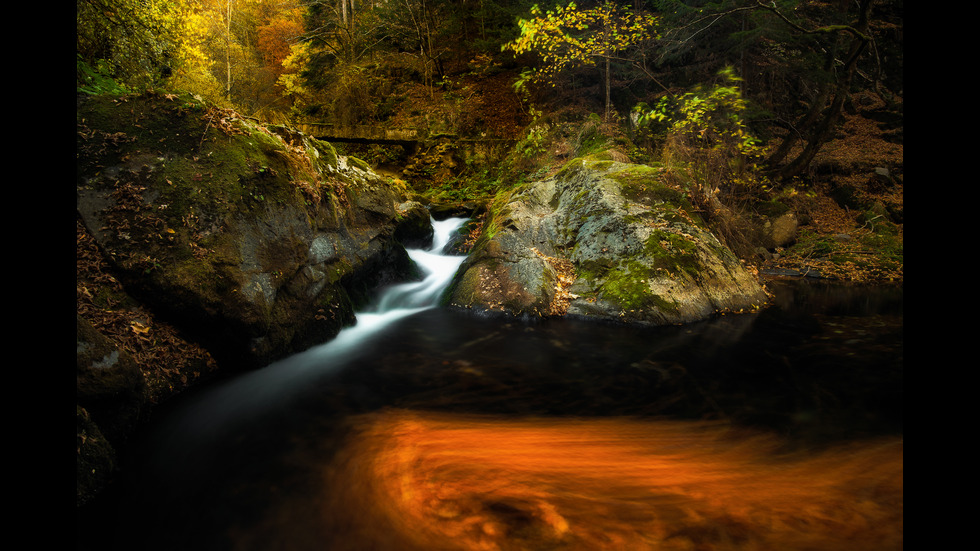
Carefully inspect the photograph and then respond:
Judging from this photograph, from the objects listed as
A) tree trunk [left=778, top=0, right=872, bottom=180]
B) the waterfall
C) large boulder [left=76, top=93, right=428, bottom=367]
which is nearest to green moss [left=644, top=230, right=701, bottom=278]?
the waterfall

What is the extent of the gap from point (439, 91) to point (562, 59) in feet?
29.0

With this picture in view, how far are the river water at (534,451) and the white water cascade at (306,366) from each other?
32 mm

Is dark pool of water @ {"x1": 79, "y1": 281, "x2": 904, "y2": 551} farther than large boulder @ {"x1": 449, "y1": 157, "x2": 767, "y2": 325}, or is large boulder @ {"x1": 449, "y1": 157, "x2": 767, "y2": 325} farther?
large boulder @ {"x1": 449, "y1": 157, "x2": 767, "y2": 325}

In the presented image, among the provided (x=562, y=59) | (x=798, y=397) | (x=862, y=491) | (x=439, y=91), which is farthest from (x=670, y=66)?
(x=862, y=491)

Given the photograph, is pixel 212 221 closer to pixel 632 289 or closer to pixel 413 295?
pixel 413 295

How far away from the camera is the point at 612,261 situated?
744cm

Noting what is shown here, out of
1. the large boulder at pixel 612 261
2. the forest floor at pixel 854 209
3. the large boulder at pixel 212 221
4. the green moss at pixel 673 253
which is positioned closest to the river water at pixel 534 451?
the large boulder at pixel 212 221

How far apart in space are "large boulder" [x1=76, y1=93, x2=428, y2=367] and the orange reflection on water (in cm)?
224

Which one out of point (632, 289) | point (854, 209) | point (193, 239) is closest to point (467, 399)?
point (193, 239)

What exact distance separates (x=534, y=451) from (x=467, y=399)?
47.8 inches

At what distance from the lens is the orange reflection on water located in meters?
2.24

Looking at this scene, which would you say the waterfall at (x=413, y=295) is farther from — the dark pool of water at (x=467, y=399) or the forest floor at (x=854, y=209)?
the forest floor at (x=854, y=209)

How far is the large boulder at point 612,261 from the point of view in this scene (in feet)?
22.5

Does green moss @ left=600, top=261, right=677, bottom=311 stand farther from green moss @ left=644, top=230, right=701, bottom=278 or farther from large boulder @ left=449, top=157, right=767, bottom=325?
green moss @ left=644, top=230, right=701, bottom=278
